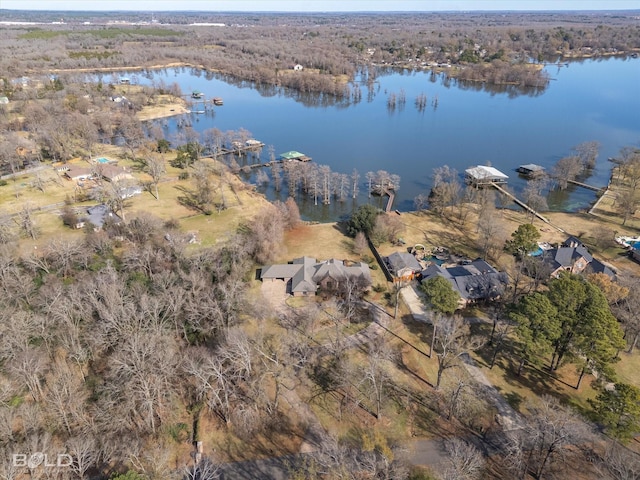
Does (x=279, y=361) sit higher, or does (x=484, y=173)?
(x=279, y=361)

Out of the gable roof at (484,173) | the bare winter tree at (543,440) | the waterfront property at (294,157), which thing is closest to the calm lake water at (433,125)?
the waterfront property at (294,157)

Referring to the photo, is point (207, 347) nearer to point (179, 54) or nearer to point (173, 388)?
point (173, 388)

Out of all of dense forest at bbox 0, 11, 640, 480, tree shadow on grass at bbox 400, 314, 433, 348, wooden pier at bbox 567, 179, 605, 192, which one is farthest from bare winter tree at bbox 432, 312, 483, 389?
wooden pier at bbox 567, 179, 605, 192

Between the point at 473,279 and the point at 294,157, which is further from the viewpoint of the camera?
the point at 294,157

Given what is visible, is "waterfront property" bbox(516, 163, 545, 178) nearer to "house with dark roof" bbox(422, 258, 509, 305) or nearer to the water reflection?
"house with dark roof" bbox(422, 258, 509, 305)

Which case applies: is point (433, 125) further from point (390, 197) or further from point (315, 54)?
point (315, 54)

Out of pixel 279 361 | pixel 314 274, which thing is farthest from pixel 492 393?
pixel 314 274
